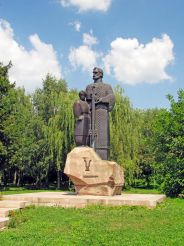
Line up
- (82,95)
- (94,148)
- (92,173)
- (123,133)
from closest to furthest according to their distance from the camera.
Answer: (92,173), (94,148), (82,95), (123,133)

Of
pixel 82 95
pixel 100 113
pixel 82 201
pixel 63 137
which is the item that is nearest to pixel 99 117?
pixel 100 113

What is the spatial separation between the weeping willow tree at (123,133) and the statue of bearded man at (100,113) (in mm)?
10521

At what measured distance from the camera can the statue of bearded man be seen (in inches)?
538

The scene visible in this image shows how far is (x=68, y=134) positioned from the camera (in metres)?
25.7

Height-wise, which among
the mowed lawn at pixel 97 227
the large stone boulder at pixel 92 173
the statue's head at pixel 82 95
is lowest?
the mowed lawn at pixel 97 227

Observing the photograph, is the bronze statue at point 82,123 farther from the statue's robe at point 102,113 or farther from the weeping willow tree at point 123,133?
the weeping willow tree at point 123,133

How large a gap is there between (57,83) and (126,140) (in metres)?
12.5

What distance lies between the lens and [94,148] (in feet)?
44.7

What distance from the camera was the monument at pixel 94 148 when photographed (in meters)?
12.8

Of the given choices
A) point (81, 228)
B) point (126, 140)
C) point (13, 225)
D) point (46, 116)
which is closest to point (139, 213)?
point (81, 228)

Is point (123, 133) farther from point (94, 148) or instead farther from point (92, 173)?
point (92, 173)

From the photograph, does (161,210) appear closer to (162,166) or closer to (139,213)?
(139,213)

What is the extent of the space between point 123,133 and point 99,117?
37.0 ft

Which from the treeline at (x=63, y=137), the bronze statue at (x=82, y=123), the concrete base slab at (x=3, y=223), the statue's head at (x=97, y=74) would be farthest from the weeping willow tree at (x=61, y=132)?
the concrete base slab at (x=3, y=223)
